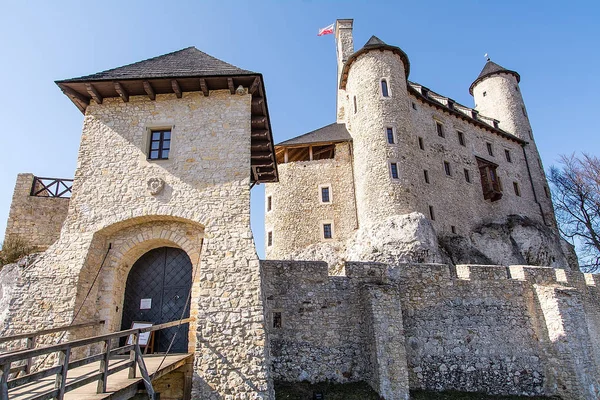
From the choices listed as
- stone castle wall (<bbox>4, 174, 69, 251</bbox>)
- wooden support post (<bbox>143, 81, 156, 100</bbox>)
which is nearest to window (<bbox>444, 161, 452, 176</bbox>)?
wooden support post (<bbox>143, 81, 156, 100</bbox>)

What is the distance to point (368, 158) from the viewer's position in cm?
2142

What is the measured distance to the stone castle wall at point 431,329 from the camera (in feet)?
36.5

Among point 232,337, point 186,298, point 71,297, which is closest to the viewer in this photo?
point 232,337

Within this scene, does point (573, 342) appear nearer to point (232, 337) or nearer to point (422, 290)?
point (422, 290)

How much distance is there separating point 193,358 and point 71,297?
2.91m

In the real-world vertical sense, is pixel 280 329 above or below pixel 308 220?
below

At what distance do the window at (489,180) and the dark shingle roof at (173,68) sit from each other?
21.8 metres

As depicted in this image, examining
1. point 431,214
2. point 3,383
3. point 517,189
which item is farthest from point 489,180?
point 3,383

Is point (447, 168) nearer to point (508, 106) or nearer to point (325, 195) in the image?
point (325, 195)

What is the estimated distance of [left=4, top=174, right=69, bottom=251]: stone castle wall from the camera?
1326cm

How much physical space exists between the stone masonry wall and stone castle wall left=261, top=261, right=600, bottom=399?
3604 millimetres

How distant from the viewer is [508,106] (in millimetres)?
32406

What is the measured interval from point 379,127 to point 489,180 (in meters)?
10.1

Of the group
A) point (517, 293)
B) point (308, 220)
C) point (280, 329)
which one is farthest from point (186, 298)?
point (308, 220)
